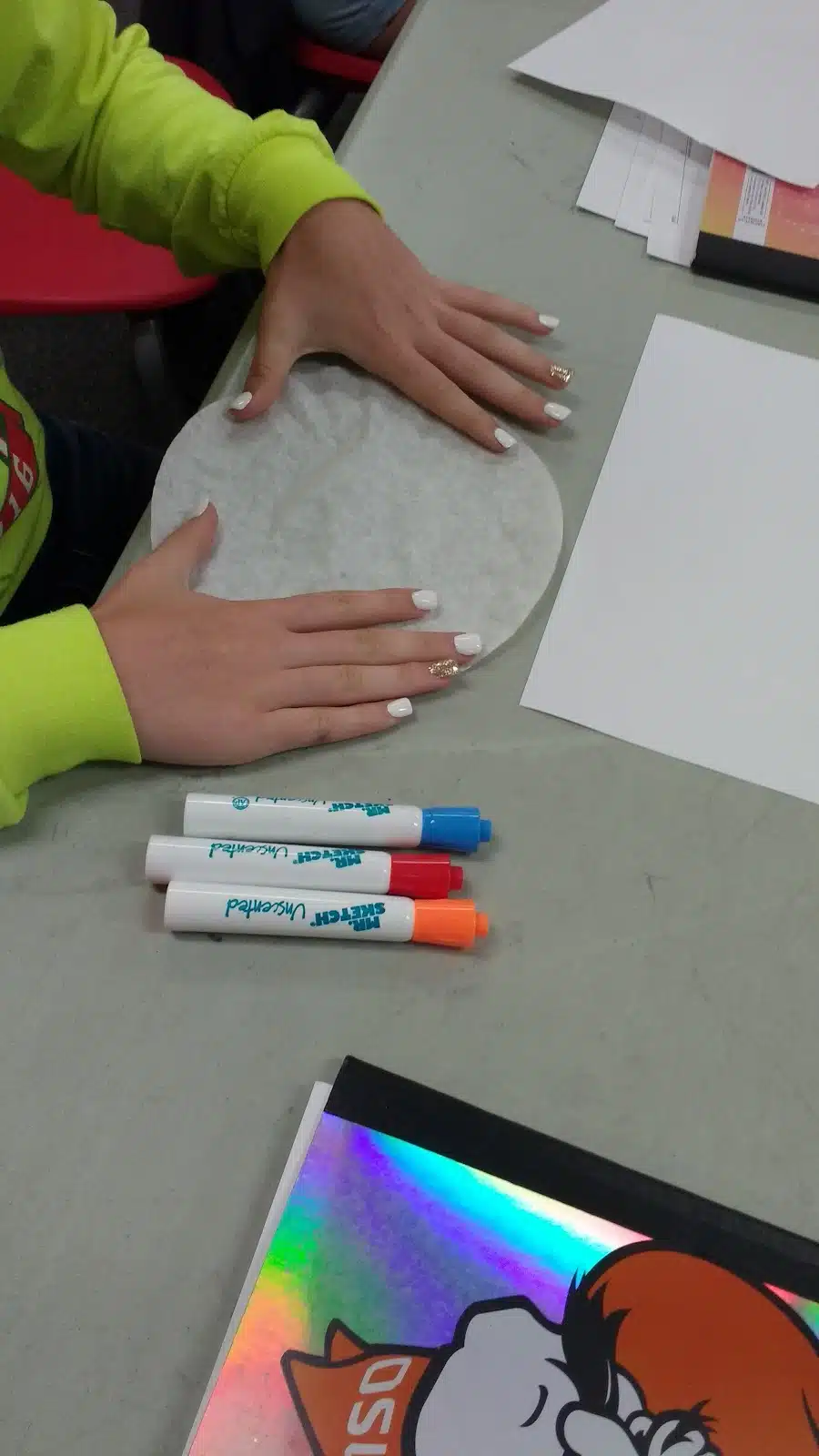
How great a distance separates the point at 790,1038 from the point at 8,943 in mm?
358

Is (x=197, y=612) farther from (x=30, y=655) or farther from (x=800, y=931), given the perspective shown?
(x=800, y=931)

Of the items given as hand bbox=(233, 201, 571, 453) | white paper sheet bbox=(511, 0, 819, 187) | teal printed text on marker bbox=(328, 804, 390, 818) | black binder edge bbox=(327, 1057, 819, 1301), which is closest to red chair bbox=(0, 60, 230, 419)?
hand bbox=(233, 201, 571, 453)

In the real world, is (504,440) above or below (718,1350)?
above

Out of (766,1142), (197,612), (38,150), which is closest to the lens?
(766,1142)

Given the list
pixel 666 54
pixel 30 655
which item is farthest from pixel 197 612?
pixel 666 54

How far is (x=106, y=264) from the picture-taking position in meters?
0.79

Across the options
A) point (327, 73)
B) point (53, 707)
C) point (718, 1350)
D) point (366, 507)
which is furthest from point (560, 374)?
point (327, 73)

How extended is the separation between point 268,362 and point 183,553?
0.14 m

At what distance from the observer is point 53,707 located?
1.50 ft

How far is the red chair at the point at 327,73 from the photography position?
0.96 metres

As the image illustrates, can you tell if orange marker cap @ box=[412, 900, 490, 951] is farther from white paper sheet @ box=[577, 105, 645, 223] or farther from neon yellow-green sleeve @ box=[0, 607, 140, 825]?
white paper sheet @ box=[577, 105, 645, 223]

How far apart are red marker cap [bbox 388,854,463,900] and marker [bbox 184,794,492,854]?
0.04 feet

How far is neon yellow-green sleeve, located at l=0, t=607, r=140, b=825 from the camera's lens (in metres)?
0.45

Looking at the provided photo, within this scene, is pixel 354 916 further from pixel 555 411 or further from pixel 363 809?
pixel 555 411
